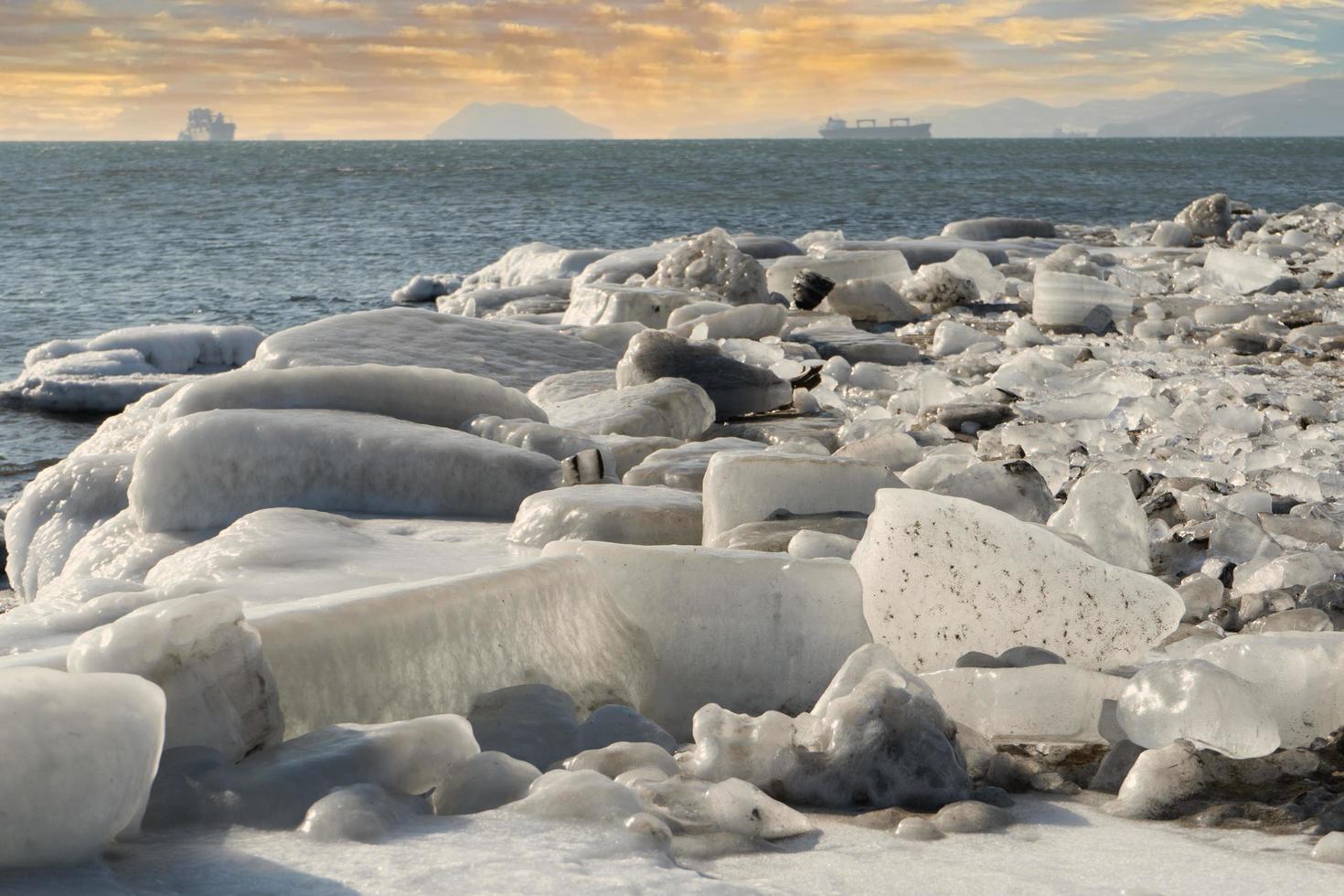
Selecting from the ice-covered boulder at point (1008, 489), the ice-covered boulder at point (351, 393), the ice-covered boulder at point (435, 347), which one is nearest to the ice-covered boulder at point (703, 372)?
the ice-covered boulder at point (435, 347)

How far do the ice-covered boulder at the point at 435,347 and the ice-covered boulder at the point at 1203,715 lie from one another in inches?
112

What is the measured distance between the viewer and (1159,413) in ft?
12.6

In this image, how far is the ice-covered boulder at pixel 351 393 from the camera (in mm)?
3061

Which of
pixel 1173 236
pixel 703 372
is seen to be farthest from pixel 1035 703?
pixel 1173 236

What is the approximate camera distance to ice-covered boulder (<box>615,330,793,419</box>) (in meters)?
4.11

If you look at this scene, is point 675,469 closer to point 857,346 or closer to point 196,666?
point 196,666

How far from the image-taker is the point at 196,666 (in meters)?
1.42

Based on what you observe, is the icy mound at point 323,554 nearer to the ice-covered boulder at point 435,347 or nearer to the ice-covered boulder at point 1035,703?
the ice-covered boulder at point 1035,703

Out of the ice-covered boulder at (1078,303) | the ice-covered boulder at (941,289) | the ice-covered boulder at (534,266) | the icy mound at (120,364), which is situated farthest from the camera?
the ice-covered boulder at (534,266)

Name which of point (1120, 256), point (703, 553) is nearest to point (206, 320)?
point (1120, 256)

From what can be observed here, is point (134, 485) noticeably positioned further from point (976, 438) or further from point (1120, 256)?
point (1120, 256)

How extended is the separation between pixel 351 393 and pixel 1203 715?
215 cm

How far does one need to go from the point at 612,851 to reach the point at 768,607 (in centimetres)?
70

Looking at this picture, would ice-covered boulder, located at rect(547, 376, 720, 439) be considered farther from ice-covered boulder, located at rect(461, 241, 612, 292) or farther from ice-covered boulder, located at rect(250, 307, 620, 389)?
ice-covered boulder, located at rect(461, 241, 612, 292)
